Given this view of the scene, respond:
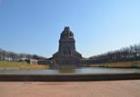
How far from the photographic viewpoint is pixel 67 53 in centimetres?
13000

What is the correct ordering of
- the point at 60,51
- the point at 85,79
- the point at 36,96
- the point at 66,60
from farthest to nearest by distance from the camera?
1. the point at 60,51
2. the point at 66,60
3. the point at 85,79
4. the point at 36,96

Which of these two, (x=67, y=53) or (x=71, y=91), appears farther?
(x=67, y=53)

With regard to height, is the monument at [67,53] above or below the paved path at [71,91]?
above

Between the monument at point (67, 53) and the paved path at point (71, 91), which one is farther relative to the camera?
the monument at point (67, 53)

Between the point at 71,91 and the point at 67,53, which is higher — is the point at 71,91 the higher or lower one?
the lower one

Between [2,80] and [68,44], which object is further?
[68,44]

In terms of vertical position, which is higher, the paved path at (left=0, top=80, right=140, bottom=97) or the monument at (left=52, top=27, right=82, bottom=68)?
the monument at (left=52, top=27, right=82, bottom=68)

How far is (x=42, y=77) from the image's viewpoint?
1839 cm

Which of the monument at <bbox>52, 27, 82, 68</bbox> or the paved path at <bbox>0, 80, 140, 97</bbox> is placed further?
the monument at <bbox>52, 27, 82, 68</bbox>

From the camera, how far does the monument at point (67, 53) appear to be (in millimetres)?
121938

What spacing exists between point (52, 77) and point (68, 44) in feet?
383

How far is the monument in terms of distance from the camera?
122 m

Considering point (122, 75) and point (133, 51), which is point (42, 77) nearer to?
point (122, 75)

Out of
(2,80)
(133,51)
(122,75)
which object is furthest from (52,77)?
(133,51)
